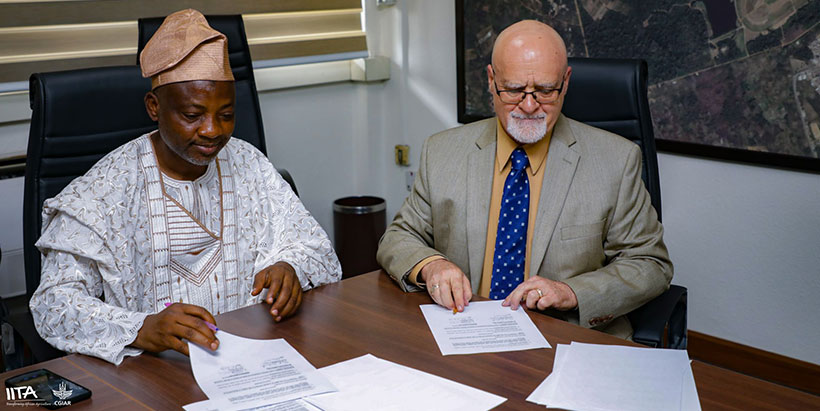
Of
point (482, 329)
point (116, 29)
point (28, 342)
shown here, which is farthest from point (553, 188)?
point (116, 29)

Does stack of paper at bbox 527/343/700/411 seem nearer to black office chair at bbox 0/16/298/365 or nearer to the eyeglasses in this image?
the eyeglasses

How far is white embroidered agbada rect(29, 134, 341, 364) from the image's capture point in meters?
1.47

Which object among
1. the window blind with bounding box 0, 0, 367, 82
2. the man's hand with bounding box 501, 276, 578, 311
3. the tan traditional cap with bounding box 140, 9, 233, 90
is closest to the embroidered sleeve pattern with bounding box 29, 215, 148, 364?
the tan traditional cap with bounding box 140, 9, 233, 90

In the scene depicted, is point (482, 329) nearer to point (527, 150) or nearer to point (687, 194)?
point (527, 150)

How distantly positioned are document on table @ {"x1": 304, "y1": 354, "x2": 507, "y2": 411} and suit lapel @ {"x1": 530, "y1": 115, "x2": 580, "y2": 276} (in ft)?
1.97

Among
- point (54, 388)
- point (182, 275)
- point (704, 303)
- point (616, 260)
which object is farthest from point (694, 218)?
point (54, 388)

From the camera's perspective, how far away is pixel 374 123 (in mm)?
3883

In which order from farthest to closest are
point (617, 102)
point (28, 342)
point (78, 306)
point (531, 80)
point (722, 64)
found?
point (722, 64)
point (617, 102)
point (531, 80)
point (28, 342)
point (78, 306)

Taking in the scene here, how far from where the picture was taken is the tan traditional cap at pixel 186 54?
5.38 feet

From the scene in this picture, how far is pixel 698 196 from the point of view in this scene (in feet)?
9.30

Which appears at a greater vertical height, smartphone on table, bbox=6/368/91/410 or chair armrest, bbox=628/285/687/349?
smartphone on table, bbox=6/368/91/410

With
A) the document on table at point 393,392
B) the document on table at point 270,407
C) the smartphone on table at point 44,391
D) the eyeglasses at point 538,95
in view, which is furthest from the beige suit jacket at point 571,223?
the smartphone on table at point 44,391

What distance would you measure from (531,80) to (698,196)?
1.27m

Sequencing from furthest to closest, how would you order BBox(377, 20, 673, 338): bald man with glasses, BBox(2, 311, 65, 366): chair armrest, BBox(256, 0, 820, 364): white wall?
BBox(256, 0, 820, 364): white wall, BBox(377, 20, 673, 338): bald man with glasses, BBox(2, 311, 65, 366): chair armrest
